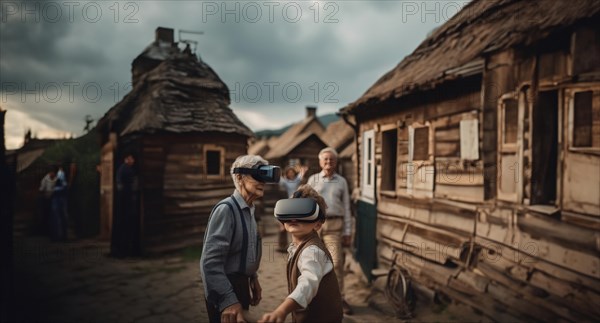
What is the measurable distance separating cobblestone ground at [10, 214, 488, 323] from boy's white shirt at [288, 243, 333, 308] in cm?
374

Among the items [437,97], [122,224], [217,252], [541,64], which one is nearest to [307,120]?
[122,224]

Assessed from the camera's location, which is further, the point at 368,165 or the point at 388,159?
the point at 368,165

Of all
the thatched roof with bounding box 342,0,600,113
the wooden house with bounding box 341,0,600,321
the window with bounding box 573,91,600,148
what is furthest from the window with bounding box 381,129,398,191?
the window with bounding box 573,91,600,148

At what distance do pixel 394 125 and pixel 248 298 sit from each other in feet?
17.4

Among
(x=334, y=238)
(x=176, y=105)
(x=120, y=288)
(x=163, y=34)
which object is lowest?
(x=120, y=288)

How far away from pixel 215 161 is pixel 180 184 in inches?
50.7

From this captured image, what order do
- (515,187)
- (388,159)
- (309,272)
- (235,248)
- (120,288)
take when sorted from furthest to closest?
1. (388,159)
2. (120,288)
3. (515,187)
4. (235,248)
5. (309,272)

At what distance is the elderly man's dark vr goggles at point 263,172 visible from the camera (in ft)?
8.15

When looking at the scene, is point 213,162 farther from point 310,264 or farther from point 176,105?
point 310,264

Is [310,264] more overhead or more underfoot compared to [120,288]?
more overhead

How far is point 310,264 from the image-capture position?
1992mm

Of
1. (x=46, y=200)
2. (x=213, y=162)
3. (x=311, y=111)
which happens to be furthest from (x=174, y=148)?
(x=311, y=111)

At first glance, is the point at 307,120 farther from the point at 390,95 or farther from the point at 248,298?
the point at 248,298

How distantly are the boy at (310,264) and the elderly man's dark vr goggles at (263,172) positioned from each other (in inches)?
14.5
